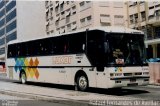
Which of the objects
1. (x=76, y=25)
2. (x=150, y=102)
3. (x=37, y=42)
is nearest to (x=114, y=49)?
(x=150, y=102)

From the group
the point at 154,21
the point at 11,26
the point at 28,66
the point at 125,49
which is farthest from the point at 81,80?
the point at 11,26

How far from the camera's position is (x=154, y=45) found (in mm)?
49219

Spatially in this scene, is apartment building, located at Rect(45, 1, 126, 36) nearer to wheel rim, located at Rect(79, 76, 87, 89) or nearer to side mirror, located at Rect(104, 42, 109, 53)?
wheel rim, located at Rect(79, 76, 87, 89)

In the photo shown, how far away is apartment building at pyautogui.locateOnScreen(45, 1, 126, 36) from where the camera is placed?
56.9m

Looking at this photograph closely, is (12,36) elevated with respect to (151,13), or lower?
elevated

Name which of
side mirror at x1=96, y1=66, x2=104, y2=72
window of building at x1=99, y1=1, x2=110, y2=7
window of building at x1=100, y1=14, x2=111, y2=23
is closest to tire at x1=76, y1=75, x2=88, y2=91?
side mirror at x1=96, y1=66, x2=104, y2=72

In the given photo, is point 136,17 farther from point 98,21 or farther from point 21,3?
point 21,3

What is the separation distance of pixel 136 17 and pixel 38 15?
46.0 m

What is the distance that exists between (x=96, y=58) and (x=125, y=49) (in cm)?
130

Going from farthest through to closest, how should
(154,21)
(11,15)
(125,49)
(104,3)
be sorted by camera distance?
1. (11,15)
2. (104,3)
3. (154,21)
4. (125,49)

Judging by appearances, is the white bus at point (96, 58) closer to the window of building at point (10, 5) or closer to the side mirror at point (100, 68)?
the side mirror at point (100, 68)

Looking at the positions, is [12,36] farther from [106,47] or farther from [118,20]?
[106,47]

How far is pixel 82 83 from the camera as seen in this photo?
1777 centimetres

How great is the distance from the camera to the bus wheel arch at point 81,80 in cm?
1753
